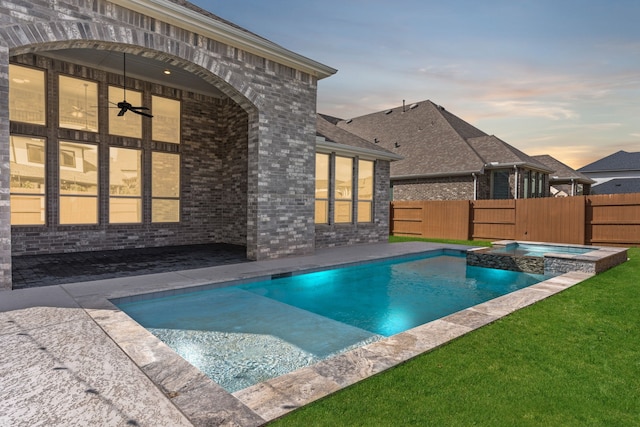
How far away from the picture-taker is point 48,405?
92.6 inches

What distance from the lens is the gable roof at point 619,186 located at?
101ft

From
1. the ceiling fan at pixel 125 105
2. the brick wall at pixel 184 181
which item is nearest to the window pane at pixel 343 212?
the brick wall at pixel 184 181

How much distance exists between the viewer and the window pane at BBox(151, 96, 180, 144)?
35.2 ft

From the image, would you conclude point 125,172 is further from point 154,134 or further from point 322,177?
point 322,177

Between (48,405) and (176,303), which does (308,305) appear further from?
(48,405)

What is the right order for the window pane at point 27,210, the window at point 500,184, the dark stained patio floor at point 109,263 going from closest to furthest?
1. the dark stained patio floor at point 109,263
2. the window pane at point 27,210
3. the window at point 500,184

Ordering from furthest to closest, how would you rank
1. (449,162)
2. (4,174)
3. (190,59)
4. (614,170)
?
1. (614,170)
2. (449,162)
3. (190,59)
4. (4,174)

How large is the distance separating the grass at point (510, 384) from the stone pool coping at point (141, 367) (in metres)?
0.17

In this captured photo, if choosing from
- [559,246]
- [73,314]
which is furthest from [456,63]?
[73,314]

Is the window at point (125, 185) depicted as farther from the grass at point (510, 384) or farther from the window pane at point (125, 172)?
the grass at point (510, 384)

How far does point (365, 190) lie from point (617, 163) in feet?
111

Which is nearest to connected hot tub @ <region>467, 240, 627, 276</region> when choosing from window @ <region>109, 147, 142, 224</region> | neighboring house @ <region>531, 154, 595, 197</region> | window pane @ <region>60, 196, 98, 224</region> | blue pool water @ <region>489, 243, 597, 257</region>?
blue pool water @ <region>489, 243, 597, 257</region>

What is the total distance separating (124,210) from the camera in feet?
33.0

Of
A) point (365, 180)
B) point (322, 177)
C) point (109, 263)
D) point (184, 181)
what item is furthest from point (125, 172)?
point (365, 180)
